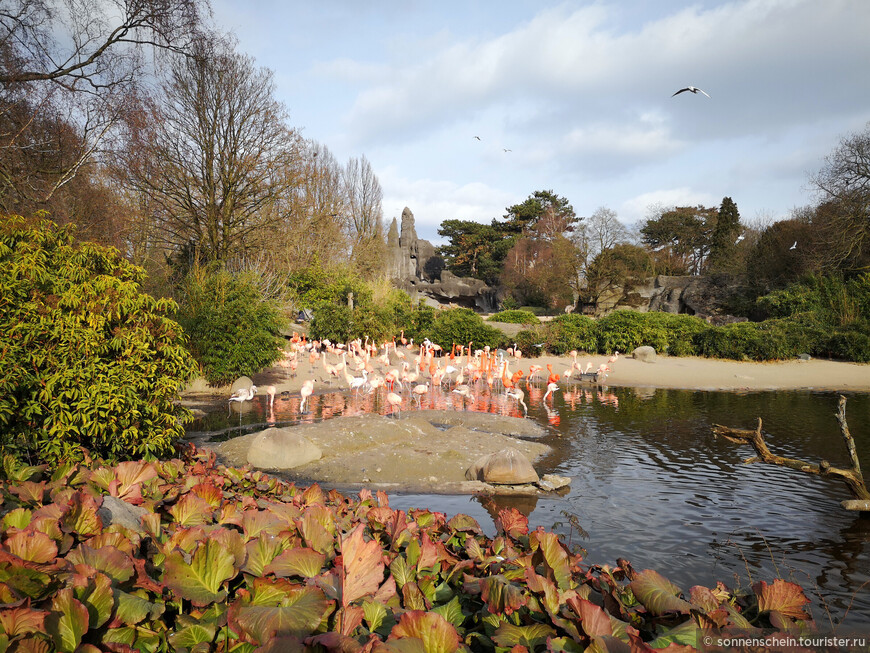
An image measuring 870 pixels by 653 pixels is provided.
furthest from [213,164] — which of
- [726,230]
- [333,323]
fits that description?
[726,230]

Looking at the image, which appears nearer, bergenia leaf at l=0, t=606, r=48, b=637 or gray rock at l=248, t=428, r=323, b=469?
bergenia leaf at l=0, t=606, r=48, b=637

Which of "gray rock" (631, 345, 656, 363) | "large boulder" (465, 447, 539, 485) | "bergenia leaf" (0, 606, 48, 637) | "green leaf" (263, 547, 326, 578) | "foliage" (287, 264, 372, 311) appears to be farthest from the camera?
"foliage" (287, 264, 372, 311)

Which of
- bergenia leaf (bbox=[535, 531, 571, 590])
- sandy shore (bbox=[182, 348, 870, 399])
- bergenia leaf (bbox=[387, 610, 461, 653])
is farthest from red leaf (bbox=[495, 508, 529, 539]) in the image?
sandy shore (bbox=[182, 348, 870, 399])

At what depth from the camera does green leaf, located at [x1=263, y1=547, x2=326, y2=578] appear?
1.76m

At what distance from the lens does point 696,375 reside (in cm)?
1825

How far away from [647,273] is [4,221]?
42.3 m

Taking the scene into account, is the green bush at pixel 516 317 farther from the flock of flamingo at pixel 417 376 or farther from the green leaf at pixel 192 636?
the green leaf at pixel 192 636

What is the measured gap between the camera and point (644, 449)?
30.1 ft

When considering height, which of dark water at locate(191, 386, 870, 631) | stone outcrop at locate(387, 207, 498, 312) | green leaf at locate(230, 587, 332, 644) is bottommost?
dark water at locate(191, 386, 870, 631)

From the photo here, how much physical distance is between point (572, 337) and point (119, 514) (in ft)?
72.8

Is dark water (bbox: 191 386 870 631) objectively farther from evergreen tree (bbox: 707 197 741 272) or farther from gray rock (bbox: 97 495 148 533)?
evergreen tree (bbox: 707 197 741 272)

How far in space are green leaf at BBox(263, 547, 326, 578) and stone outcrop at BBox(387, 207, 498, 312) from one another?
42907 millimetres

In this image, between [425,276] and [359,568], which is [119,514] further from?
[425,276]

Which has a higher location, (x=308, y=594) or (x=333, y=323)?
(x=333, y=323)
